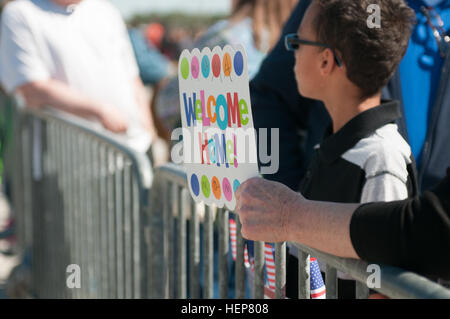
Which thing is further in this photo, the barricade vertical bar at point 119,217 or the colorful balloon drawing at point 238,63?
the barricade vertical bar at point 119,217

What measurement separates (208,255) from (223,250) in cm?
11

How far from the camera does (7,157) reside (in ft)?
16.2

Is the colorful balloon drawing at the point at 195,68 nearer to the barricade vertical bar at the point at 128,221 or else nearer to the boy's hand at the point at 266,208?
the boy's hand at the point at 266,208

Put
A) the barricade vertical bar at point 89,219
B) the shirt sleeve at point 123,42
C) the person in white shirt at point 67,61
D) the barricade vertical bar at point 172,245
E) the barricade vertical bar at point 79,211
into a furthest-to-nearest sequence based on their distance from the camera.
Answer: the shirt sleeve at point 123,42, the person in white shirt at point 67,61, the barricade vertical bar at point 79,211, the barricade vertical bar at point 89,219, the barricade vertical bar at point 172,245

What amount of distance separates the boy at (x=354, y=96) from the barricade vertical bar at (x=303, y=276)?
3.6 inches

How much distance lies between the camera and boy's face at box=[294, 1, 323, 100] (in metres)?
1.75

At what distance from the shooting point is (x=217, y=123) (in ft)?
4.85

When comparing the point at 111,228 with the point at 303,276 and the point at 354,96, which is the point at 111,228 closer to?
the point at 354,96

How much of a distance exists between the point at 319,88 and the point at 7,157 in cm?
359

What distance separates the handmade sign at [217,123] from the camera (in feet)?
4.58

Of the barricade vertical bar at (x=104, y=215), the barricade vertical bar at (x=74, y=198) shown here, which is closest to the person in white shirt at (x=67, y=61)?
the barricade vertical bar at (x=74, y=198)

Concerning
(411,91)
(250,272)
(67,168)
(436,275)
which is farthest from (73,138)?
(436,275)

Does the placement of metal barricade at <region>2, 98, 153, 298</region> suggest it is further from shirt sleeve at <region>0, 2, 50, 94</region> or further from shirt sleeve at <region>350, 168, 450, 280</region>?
shirt sleeve at <region>350, 168, 450, 280</region>

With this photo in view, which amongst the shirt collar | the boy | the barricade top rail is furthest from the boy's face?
the barricade top rail
